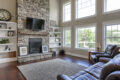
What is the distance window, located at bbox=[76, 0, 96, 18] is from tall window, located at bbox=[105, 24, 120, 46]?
138 cm

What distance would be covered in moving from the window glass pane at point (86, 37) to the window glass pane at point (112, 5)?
4.39ft

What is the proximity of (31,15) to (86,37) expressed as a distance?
3.94 metres

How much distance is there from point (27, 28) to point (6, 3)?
5.75 feet

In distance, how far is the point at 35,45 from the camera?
5.39 m

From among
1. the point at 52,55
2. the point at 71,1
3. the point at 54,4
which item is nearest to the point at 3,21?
the point at 52,55

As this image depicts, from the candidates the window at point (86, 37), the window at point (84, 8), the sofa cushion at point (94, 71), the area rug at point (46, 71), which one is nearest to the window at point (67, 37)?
the window at point (86, 37)

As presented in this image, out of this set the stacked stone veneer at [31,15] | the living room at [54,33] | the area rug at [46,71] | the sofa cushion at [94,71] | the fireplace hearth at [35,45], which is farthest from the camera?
the fireplace hearth at [35,45]

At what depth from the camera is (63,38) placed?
6988 mm

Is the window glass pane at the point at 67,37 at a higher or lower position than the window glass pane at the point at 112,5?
lower

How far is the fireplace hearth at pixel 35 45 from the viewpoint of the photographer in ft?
17.2

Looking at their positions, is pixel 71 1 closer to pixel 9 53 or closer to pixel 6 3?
pixel 6 3

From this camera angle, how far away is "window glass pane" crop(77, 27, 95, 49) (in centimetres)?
509

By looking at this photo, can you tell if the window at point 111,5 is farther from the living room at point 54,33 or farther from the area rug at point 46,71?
the area rug at point 46,71

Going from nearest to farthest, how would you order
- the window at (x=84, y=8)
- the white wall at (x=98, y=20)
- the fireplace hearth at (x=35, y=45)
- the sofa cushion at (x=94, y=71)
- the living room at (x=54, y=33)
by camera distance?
the sofa cushion at (x=94, y=71) < the living room at (x=54, y=33) < the white wall at (x=98, y=20) < the window at (x=84, y=8) < the fireplace hearth at (x=35, y=45)
